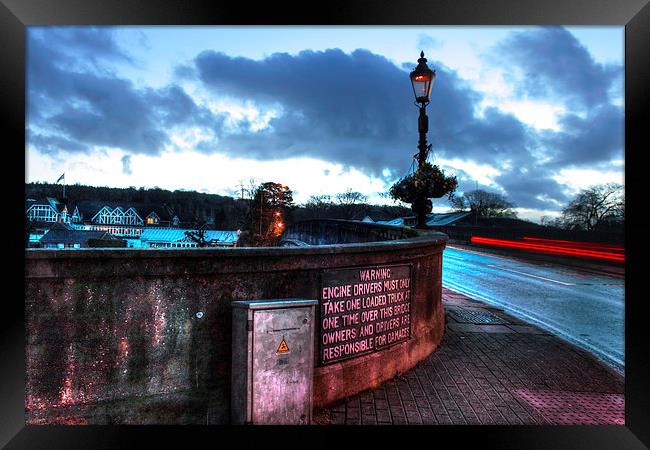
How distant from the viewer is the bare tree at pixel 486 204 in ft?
298

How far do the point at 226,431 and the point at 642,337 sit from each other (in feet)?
13.4

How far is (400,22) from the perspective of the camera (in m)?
4.54

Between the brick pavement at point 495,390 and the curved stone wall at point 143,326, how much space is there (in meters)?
0.62

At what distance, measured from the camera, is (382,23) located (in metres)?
4.53

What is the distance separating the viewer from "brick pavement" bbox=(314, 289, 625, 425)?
4.30 metres

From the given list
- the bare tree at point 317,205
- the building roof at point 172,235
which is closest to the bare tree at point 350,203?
the bare tree at point 317,205

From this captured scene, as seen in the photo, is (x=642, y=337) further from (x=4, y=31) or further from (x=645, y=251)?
(x=4, y=31)

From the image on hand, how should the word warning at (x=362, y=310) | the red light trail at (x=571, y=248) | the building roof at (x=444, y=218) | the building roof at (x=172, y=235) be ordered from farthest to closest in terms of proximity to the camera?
the building roof at (x=444, y=218), the building roof at (x=172, y=235), the red light trail at (x=571, y=248), the word warning at (x=362, y=310)

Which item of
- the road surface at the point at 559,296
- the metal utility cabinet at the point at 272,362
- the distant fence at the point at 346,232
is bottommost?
the road surface at the point at 559,296

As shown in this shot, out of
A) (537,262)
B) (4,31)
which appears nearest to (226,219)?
(537,262)

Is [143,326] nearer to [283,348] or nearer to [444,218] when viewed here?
[283,348]

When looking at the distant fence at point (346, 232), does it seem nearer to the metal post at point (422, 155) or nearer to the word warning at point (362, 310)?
the metal post at point (422, 155)

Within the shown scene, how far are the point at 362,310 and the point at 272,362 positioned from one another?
4.58ft

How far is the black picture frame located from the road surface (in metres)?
2.34
